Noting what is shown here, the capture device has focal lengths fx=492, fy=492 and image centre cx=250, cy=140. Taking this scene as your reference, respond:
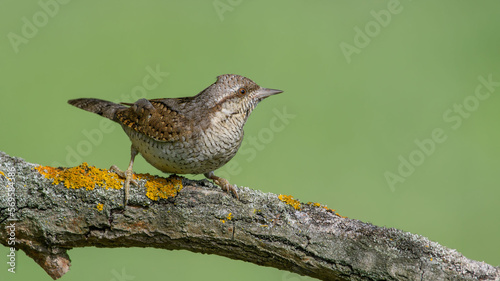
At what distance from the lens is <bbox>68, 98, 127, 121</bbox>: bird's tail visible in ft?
9.98

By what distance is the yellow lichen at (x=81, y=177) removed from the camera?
2.27 meters

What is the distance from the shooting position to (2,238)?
2.20 meters

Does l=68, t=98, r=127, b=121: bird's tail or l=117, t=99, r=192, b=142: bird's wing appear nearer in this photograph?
l=117, t=99, r=192, b=142: bird's wing

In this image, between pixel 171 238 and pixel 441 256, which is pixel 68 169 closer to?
pixel 171 238

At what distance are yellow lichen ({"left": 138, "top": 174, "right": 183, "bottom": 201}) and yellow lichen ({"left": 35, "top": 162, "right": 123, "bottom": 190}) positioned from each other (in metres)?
0.14

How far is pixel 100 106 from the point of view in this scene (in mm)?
3086

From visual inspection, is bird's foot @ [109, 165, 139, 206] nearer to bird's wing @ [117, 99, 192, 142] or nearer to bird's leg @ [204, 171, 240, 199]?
bird's wing @ [117, 99, 192, 142]

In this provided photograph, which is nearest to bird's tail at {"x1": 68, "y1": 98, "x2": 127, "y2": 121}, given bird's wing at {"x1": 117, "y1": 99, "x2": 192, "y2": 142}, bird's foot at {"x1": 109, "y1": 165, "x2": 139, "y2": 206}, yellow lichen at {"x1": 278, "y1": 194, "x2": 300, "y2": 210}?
bird's wing at {"x1": 117, "y1": 99, "x2": 192, "y2": 142}

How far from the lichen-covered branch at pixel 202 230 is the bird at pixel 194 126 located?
0.27 meters

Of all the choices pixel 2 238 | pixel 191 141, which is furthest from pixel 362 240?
pixel 2 238

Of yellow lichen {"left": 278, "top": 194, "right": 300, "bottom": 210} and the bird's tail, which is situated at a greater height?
the bird's tail

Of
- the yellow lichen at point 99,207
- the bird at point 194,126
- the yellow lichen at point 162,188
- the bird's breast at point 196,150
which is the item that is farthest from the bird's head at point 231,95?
the yellow lichen at point 99,207

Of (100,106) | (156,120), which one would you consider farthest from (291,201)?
(100,106)

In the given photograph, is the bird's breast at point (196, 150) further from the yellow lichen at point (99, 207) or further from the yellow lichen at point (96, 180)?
the yellow lichen at point (99, 207)
